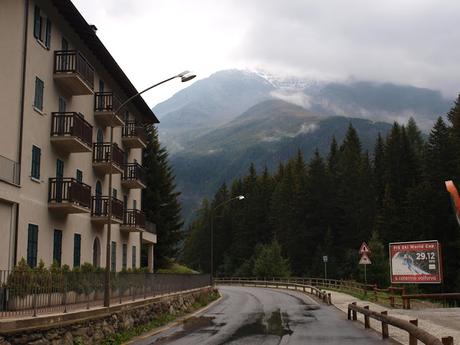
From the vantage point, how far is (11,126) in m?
22.1

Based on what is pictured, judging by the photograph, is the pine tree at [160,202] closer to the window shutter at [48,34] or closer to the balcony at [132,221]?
the balcony at [132,221]

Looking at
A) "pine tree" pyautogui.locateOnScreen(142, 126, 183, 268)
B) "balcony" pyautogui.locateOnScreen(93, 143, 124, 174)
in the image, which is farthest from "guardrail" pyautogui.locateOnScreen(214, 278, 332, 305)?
"balcony" pyautogui.locateOnScreen(93, 143, 124, 174)

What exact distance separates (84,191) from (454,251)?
1909 inches

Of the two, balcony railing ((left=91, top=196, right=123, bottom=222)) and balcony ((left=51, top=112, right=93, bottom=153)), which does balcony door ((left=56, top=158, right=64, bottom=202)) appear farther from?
balcony railing ((left=91, top=196, right=123, bottom=222))

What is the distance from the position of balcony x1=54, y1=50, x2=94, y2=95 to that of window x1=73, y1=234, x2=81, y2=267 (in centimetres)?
737

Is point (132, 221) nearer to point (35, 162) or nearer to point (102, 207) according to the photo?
point (102, 207)

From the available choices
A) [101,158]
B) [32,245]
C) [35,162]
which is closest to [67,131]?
[35,162]

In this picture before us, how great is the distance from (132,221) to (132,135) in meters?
5.73

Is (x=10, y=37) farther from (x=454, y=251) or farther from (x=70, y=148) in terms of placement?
(x=454, y=251)

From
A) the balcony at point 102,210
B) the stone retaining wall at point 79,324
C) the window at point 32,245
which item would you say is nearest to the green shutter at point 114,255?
the balcony at point 102,210

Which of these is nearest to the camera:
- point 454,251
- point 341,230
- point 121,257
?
point 121,257

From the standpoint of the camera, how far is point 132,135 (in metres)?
39.1

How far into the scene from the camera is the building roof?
26047 millimetres

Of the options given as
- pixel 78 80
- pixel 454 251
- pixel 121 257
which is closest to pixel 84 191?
pixel 78 80
